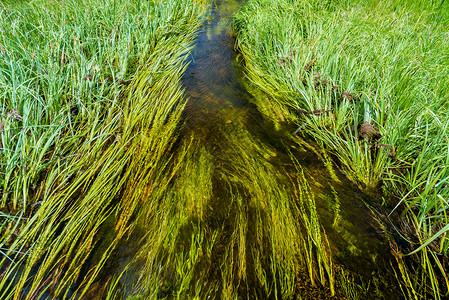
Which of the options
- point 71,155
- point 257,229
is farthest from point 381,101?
point 71,155

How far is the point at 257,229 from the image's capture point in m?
1.41

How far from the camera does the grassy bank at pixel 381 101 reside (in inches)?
50.9

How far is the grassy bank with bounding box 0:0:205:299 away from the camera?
1201mm

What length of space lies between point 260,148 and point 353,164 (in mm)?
733

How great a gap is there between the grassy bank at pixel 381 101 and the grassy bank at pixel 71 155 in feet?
4.42

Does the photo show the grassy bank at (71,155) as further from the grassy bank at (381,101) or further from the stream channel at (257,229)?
the grassy bank at (381,101)

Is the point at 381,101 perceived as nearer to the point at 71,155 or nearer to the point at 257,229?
the point at 257,229

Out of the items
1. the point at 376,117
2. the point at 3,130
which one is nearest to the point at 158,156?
the point at 3,130

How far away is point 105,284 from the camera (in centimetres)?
115

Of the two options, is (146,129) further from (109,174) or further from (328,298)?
(328,298)

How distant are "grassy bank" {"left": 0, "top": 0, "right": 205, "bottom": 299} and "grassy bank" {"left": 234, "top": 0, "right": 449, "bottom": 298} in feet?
4.42

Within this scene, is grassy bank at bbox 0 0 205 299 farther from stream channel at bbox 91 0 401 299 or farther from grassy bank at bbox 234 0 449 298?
grassy bank at bbox 234 0 449 298

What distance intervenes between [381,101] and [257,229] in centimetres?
144

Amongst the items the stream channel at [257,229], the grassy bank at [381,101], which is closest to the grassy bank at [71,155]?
the stream channel at [257,229]
